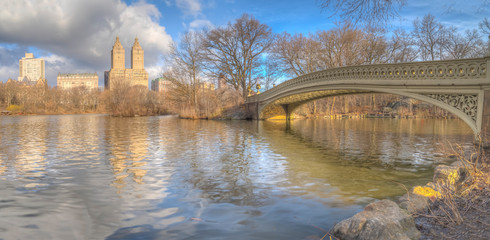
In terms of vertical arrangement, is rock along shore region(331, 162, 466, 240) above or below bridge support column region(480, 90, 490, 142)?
below

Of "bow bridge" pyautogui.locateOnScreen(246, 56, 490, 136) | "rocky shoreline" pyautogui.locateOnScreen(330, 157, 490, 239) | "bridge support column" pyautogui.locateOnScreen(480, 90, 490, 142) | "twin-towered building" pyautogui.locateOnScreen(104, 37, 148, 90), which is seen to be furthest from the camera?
"twin-towered building" pyautogui.locateOnScreen(104, 37, 148, 90)

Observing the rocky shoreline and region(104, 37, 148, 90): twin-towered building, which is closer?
the rocky shoreline

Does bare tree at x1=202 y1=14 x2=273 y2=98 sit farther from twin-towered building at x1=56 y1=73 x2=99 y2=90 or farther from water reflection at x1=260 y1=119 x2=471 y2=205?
twin-towered building at x1=56 y1=73 x2=99 y2=90

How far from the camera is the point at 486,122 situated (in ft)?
29.1

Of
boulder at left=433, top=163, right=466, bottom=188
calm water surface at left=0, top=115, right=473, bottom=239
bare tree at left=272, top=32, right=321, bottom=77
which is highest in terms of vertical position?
bare tree at left=272, top=32, right=321, bottom=77

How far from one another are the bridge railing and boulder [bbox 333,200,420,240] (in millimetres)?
8408

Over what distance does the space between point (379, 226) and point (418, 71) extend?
10292mm

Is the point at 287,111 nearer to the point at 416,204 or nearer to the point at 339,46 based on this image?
the point at 339,46

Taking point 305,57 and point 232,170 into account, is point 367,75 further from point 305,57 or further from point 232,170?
point 305,57

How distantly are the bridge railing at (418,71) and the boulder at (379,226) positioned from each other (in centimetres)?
841

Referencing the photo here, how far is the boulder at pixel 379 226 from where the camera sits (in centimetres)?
290

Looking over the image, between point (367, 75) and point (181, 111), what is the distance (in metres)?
24.2

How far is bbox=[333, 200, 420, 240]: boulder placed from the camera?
114 inches

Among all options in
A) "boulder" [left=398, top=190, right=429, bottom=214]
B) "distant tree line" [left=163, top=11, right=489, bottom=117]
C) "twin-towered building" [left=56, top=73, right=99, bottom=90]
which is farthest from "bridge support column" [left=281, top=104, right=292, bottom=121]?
"twin-towered building" [left=56, top=73, right=99, bottom=90]
